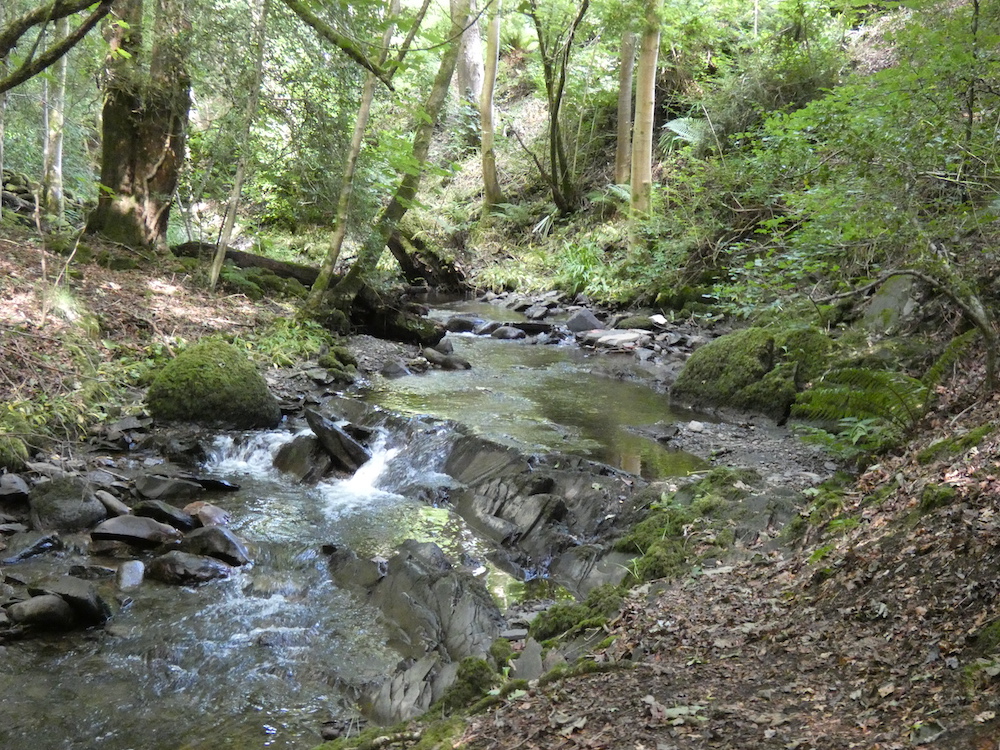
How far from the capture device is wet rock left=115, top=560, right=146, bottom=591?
19.3ft

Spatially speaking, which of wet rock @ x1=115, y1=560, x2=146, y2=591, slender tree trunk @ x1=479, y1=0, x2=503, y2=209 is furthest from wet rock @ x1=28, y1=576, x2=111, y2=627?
slender tree trunk @ x1=479, y1=0, x2=503, y2=209

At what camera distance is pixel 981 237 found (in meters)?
5.68

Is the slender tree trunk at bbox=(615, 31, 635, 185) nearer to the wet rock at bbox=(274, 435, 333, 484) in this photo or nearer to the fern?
the wet rock at bbox=(274, 435, 333, 484)

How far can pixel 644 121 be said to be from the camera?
16.3 meters

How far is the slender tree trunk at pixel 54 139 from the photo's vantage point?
1222cm

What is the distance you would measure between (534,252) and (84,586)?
666 inches

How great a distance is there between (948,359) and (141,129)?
11735 millimetres

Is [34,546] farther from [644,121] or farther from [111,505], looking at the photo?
[644,121]

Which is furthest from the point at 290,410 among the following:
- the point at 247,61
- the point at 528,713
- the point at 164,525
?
the point at 528,713

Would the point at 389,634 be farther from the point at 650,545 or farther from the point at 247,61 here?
the point at 247,61

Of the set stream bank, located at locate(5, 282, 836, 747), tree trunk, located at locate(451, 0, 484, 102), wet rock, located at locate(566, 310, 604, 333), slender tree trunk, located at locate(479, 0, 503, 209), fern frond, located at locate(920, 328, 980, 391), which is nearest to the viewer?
stream bank, located at locate(5, 282, 836, 747)

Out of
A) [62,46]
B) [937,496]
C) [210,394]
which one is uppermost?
[62,46]

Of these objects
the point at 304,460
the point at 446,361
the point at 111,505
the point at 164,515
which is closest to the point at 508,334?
the point at 446,361

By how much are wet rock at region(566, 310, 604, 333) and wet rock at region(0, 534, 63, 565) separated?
35.2 feet
